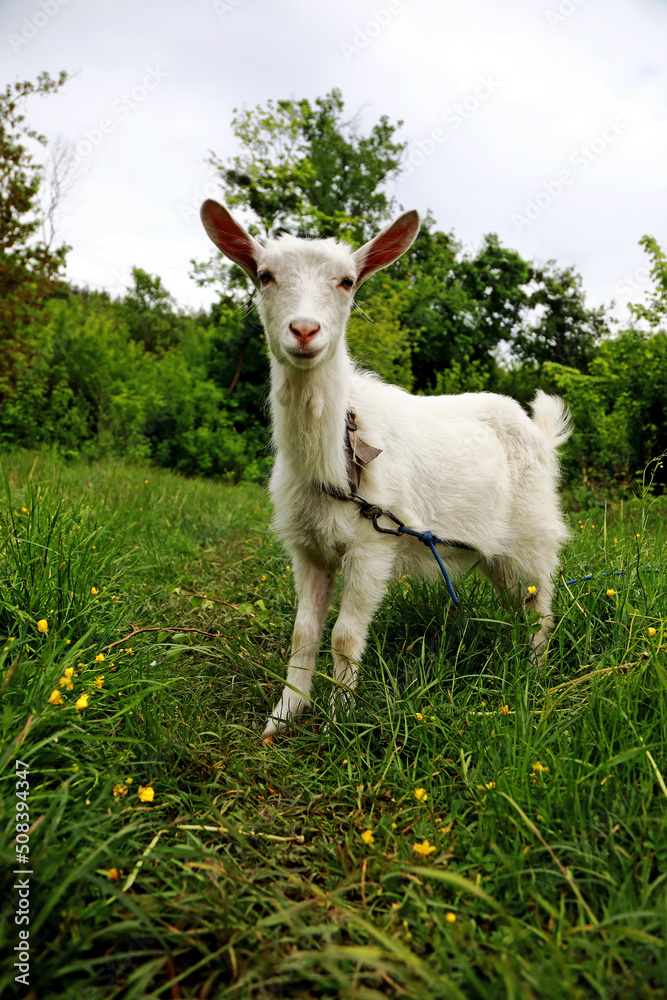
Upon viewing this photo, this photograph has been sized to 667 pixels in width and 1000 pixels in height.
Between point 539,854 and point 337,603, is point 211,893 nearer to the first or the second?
point 539,854

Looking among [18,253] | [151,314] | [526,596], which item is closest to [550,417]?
[526,596]

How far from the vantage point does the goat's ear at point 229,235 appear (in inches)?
100

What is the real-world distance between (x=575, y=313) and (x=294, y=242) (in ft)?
84.6

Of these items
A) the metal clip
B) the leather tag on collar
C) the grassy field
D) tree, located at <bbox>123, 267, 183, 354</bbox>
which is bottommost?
the grassy field

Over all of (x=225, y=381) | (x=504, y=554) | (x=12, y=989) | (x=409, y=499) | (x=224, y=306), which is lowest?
(x=12, y=989)

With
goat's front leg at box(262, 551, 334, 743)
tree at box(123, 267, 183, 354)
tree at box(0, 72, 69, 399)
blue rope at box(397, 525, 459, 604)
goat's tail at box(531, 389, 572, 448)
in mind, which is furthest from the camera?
tree at box(123, 267, 183, 354)

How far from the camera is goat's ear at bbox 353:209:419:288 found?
2.68 m

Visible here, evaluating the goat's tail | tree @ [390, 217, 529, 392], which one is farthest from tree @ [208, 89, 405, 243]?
the goat's tail

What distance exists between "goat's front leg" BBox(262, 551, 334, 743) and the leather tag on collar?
1.55 ft

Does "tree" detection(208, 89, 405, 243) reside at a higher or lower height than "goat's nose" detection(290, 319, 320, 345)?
higher

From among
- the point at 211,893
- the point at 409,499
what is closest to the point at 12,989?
the point at 211,893

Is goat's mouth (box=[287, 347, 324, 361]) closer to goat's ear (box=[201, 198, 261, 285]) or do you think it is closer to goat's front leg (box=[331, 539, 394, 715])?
goat's ear (box=[201, 198, 261, 285])

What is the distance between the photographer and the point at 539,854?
162 centimetres

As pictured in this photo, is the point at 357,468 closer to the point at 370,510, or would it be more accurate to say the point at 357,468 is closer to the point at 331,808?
the point at 370,510
